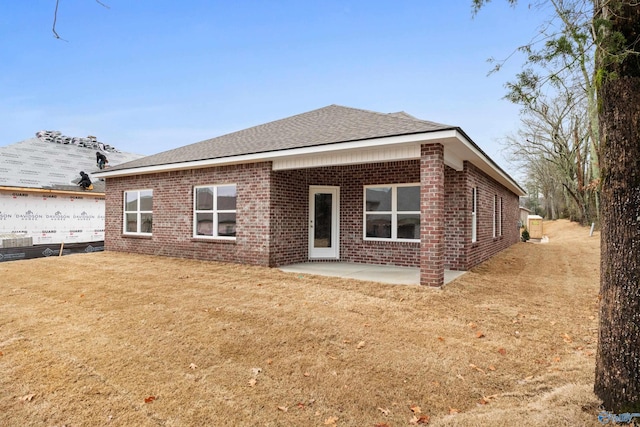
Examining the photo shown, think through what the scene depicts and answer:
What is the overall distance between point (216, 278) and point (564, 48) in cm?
754

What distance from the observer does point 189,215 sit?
10984 millimetres

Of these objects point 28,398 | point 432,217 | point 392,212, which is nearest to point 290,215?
point 392,212

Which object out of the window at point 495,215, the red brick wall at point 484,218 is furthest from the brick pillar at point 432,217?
the window at point 495,215

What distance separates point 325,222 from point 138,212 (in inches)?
272

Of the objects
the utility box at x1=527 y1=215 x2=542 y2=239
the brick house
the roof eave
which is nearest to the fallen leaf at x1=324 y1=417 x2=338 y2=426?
the roof eave

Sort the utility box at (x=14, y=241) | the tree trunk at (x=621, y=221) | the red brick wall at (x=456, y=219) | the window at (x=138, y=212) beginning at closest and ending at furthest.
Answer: the tree trunk at (x=621, y=221)
the red brick wall at (x=456, y=219)
the window at (x=138, y=212)
the utility box at (x=14, y=241)

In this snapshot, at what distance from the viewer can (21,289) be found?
7.39 m

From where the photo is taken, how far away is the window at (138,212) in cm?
1235

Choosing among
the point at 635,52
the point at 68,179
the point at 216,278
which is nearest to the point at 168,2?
the point at 216,278

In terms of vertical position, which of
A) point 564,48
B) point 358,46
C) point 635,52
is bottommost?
point 635,52

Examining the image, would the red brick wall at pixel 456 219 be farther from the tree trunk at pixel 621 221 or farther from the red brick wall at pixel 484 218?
the tree trunk at pixel 621 221

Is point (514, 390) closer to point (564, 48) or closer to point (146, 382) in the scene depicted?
point (564, 48)

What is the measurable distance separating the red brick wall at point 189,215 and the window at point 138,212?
225mm

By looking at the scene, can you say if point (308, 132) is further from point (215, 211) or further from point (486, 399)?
point (486, 399)
